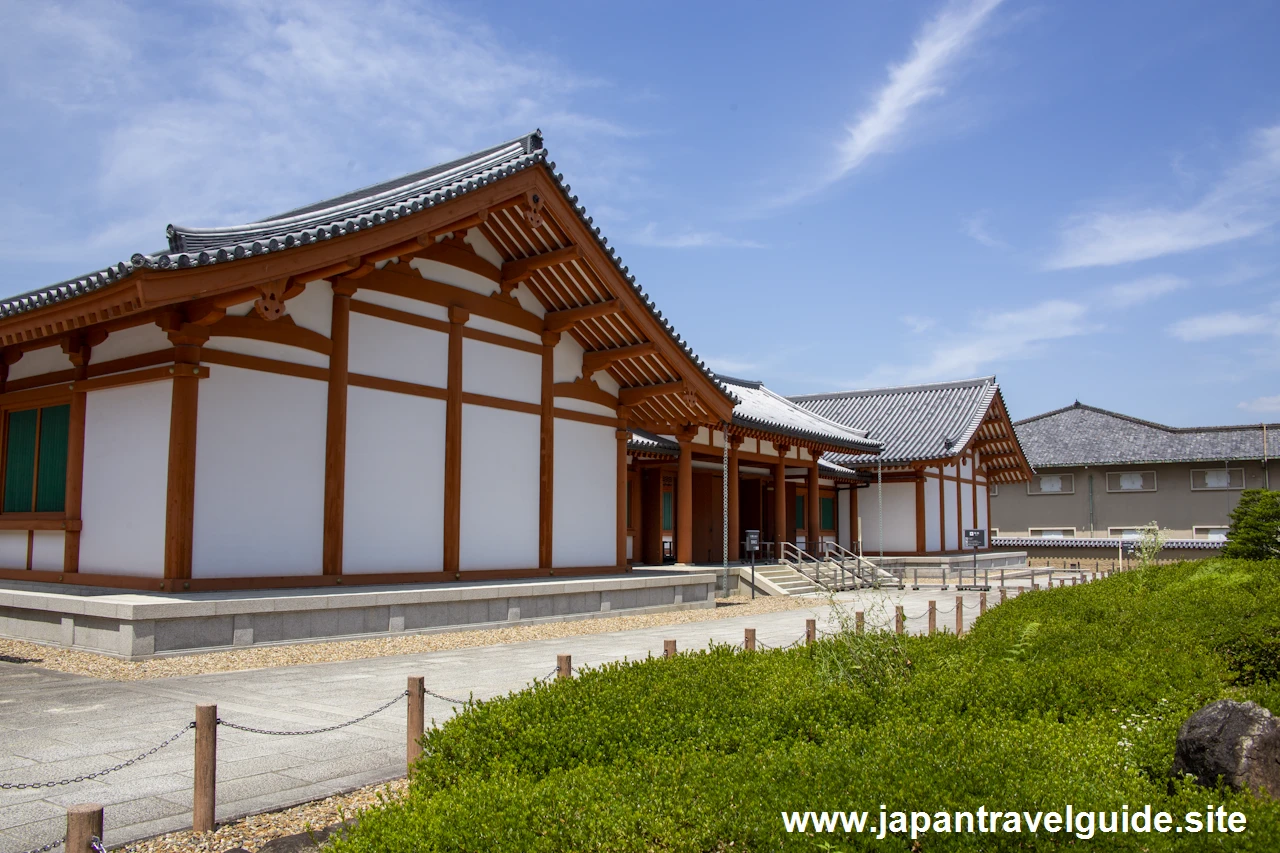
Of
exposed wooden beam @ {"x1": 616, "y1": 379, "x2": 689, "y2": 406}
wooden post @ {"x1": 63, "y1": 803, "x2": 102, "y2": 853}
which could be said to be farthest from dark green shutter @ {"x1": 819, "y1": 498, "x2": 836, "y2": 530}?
wooden post @ {"x1": 63, "y1": 803, "x2": 102, "y2": 853}

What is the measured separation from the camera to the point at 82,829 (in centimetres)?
369

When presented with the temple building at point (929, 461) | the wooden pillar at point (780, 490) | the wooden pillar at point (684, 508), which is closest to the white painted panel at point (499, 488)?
the wooden pillar at point (684, 508)

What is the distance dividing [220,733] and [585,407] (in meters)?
11.0

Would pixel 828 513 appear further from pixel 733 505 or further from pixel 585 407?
pixel 585 407

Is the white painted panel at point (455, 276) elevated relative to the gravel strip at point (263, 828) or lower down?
elevated

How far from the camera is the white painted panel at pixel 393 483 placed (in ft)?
43.0

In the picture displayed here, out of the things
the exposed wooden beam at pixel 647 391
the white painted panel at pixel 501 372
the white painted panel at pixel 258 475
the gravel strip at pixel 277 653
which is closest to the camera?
the gravel strip at pixel 277 653

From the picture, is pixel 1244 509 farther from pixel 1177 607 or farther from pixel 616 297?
pixel 616 297

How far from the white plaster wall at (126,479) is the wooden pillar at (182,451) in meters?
0.23

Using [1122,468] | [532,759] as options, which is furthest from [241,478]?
[1122,468]

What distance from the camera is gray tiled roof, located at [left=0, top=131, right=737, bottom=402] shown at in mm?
9867

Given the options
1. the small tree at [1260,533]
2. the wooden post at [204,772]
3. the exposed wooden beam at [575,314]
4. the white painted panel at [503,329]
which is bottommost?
→ the wooden post at [204,772]

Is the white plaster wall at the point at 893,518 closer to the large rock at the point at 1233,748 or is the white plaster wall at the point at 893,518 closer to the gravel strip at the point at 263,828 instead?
the large rock at the point at 1233,748

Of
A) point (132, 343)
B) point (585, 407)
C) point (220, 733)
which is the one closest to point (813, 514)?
point (585, 407)
